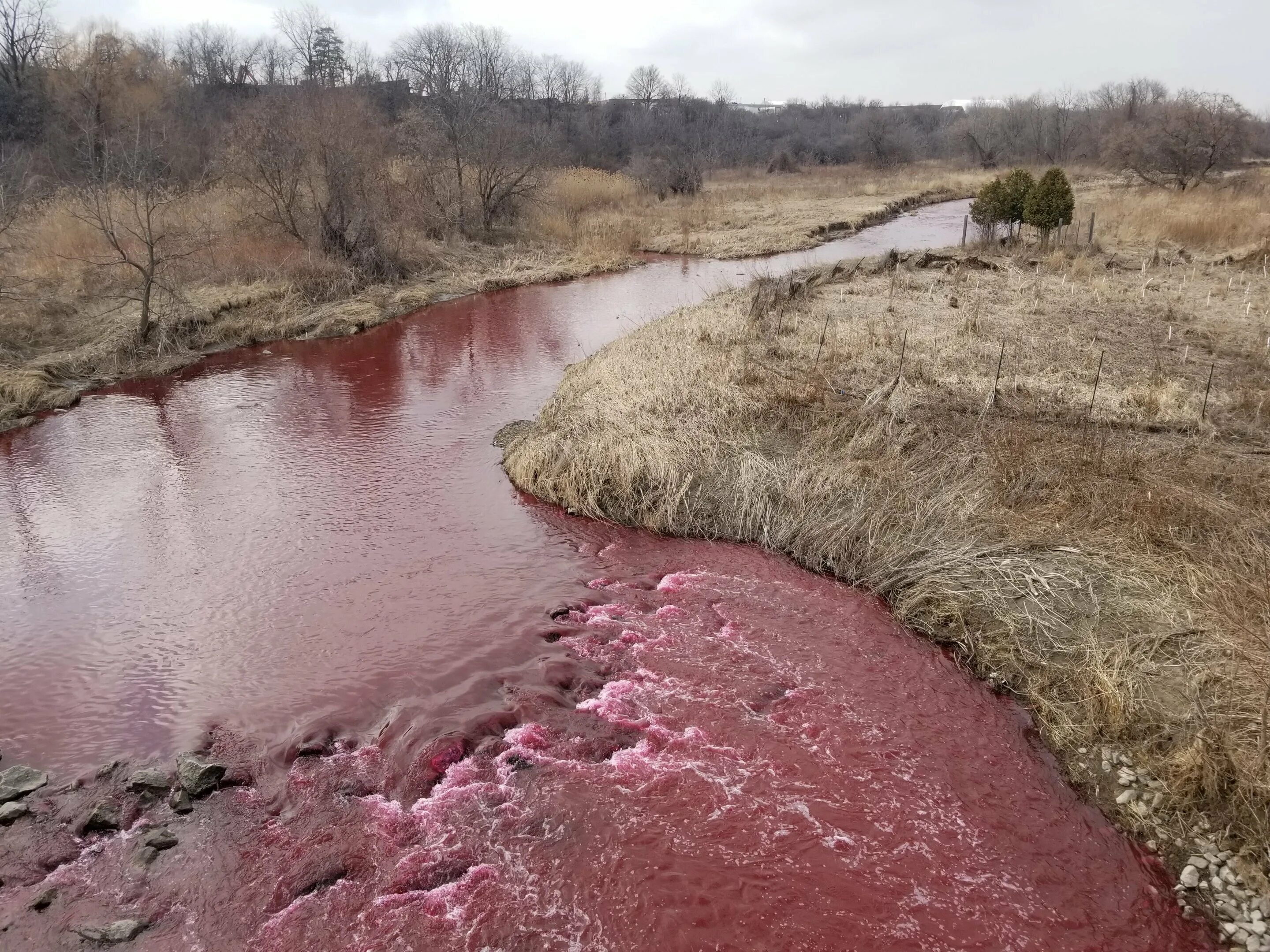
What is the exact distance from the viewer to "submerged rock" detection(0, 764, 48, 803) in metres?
5.30

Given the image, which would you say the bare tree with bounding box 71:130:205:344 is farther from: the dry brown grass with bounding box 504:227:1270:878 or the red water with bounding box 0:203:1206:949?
the dry brown grass with bounding box 504:227:1270:878

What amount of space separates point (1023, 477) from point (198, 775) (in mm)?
7480

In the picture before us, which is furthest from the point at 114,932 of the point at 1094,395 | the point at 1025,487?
the point at 1094,395

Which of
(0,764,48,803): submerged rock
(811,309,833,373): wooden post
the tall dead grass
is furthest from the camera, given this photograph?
the tall dead grass

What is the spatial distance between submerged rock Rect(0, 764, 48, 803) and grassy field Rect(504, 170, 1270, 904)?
207 inches

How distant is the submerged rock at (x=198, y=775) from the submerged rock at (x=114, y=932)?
3.15ft

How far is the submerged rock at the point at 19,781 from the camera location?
5.30 metres

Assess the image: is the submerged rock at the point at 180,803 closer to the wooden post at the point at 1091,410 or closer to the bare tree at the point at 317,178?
the wooden post at the point at 1091,410

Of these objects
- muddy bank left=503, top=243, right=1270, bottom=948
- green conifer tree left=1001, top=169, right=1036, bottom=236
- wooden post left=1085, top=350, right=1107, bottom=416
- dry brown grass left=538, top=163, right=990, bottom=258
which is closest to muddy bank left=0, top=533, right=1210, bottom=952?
muddy bank left=503, top=243, right=1270, bottom=948

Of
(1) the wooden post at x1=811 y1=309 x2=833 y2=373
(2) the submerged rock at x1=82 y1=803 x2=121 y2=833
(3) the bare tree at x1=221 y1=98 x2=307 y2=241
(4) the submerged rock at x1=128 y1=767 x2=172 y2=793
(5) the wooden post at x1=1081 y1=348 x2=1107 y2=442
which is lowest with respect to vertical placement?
(2) the submerged rock at x1=82 y1=803 x2=121 y2=833

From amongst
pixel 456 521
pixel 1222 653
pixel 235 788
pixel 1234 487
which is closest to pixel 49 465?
pixel 456 521

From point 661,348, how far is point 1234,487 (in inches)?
298

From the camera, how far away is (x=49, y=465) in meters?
10.5

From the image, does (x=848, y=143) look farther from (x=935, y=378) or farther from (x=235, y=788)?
(x=235, y=788)
